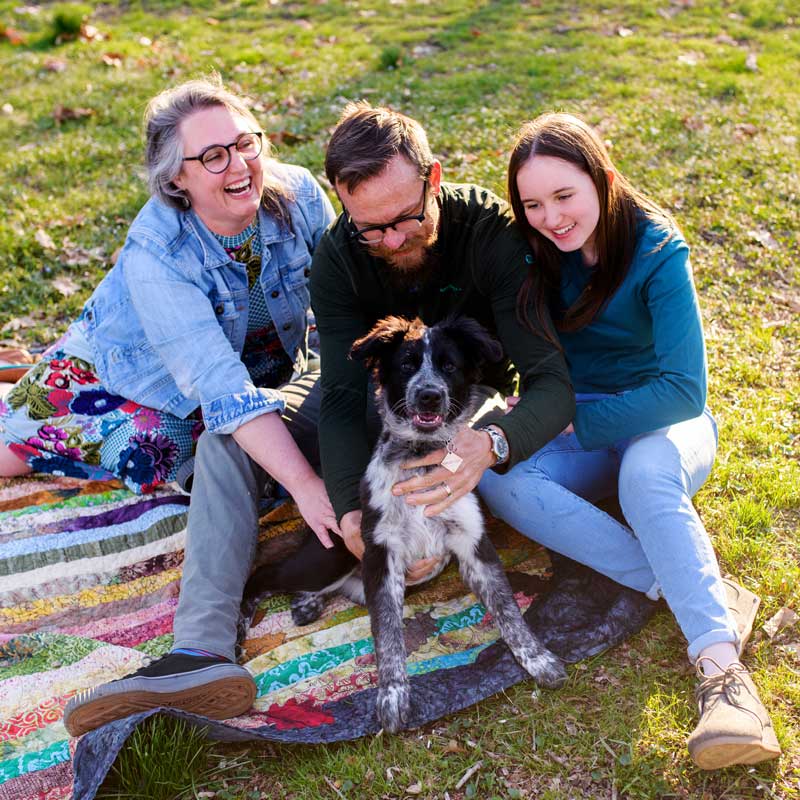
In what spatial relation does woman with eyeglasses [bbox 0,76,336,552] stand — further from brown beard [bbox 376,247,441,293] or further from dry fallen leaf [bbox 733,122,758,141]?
dry fallen leaf [bbox 733,122,758,141]

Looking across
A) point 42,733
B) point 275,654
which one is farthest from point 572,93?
point 42,733

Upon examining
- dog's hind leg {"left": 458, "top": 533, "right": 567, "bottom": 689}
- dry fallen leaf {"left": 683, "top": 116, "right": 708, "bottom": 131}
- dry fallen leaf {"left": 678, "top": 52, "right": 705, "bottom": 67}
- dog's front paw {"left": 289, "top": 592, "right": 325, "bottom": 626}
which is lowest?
dog's front paw {"left": 289, "top": 592, "right": 325, "bottom": 626}

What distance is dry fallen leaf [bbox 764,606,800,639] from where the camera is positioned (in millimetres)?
3205

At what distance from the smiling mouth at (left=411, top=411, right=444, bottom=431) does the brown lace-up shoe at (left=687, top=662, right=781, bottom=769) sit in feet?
4.55

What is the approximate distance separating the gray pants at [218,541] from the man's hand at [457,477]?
0.51 metres

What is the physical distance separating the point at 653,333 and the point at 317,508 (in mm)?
1637

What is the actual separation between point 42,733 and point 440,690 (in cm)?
153

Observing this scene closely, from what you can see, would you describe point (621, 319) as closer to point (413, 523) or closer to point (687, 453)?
point (687, 453)

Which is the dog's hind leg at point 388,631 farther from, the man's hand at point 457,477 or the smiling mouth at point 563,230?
the smiling mouth at point 563,230

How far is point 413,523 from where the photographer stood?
3.38 metres

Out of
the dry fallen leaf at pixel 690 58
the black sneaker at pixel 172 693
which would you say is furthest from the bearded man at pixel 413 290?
the dry fallen leaf at pixel 690 58

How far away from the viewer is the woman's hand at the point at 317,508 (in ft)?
11.7

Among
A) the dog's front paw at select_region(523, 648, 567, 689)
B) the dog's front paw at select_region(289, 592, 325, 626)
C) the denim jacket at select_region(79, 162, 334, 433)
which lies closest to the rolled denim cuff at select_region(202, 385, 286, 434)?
the denim jacket at select_region(79, 162, 334, 433)

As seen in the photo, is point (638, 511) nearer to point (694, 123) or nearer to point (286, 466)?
point (286, 466)
